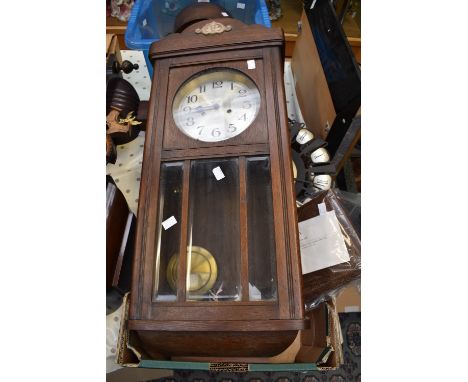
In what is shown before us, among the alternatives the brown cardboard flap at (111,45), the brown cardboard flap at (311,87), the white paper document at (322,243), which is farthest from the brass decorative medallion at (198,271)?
the brown cardboard flap at (111,45)

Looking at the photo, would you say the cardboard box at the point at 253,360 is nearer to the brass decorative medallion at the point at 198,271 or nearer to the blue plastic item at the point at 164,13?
the brass decorative medallion at the point at 198,271

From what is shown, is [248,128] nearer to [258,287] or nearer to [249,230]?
[249,230]

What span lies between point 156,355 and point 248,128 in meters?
0.56

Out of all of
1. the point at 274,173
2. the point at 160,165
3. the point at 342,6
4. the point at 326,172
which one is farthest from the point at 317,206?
the point at 342,6

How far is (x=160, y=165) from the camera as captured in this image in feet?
2.45

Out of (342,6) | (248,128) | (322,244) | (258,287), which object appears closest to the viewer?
(258,287)

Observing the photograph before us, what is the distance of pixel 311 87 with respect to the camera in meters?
1.26

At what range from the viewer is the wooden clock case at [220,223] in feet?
2.07

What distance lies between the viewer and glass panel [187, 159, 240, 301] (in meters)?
0.68

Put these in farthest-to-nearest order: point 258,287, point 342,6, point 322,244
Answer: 1. point 342,6
2. point 322,244
3. point 258,287

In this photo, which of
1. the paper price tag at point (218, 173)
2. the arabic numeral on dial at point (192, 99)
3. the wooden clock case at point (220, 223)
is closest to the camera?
the wooden clock case at point (220, 223)

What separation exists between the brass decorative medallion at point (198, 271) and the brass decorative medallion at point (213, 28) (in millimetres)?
527

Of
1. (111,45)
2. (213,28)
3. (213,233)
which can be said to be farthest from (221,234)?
(111,45)

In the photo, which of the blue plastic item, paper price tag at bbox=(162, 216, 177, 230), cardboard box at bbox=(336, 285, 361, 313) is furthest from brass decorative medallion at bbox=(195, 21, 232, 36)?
cardboard box at bbox=(336, 285, 361, 313)
